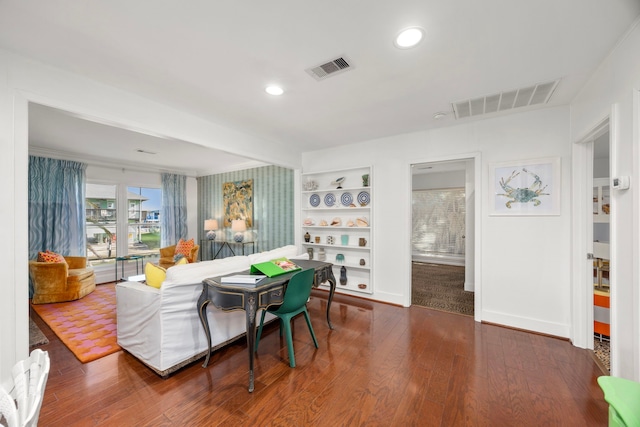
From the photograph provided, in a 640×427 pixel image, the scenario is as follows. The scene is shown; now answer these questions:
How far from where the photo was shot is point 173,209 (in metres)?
6.34

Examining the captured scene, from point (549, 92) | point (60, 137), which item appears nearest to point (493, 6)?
point (549, 92)

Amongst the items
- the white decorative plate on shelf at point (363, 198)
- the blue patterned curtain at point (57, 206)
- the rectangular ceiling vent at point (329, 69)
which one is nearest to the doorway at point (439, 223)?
the white decorative plate on shelf at point (363, 198)

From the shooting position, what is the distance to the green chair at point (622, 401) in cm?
94

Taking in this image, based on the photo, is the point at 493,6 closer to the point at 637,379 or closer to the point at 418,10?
the point at 418,10

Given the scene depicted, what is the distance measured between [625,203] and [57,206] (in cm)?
706

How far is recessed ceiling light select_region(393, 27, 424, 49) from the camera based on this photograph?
169 cm

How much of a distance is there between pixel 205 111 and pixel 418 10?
7.55 feet

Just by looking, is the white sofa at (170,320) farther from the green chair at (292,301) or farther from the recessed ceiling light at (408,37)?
the recessed ceiling light at (408,37)

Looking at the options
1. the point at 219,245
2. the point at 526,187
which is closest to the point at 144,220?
the point at 219,245

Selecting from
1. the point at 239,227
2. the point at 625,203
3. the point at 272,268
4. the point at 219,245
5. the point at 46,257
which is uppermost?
the point at 625,203

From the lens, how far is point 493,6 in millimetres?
1493

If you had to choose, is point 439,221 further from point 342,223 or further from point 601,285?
point 601,285

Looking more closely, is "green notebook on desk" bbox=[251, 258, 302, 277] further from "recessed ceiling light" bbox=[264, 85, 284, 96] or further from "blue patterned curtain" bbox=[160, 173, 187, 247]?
"blue patterned curtain" bbox=[160, 173, 187, 247]

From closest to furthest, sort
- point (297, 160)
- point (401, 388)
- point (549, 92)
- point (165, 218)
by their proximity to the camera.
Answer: point (401, 388) → point (549, 92) → point (297, 160) → point (165, 218)
